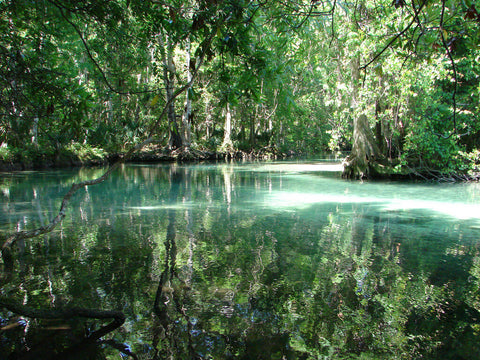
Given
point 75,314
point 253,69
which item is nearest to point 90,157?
point 253,69

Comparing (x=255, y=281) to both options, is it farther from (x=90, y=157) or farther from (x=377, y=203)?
(x=90, y=157)

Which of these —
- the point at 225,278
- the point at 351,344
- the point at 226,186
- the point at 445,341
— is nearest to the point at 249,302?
the point at 225,278

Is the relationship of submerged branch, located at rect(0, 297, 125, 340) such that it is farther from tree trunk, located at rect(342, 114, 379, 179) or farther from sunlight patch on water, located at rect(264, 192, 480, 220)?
tree trunk, located at rect(342, 114, 379, 179)

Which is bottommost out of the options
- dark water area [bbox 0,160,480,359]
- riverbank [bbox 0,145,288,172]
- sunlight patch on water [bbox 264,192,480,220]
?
dark water area [bbox 0,160,480,359]

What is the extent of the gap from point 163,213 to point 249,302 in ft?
19.7

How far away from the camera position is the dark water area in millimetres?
3643

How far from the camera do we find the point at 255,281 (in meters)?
5.18

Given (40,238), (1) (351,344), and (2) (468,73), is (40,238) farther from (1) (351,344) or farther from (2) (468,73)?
(2) (468,73)

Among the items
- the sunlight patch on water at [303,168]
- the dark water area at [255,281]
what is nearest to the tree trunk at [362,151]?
the sunlight patch on water at [303,168]

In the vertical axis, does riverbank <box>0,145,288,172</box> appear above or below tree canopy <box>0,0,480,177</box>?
below

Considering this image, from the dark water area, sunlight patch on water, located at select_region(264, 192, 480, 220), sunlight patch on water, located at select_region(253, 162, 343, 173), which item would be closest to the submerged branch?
the dark water area

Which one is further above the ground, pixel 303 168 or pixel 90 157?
pixel 90 157

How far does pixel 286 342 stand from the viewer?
12.1 ft

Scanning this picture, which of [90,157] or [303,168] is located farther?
[90,157]
